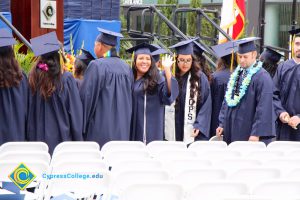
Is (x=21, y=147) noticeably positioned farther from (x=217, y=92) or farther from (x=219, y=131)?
(x=217, y=92)

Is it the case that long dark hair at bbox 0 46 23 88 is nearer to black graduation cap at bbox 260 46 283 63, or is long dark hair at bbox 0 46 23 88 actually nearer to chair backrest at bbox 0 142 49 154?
chair backrest at bbox 0 142 49 154

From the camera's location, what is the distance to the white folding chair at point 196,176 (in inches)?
163

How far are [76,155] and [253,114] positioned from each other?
2592mm

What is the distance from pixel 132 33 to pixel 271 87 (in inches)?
262

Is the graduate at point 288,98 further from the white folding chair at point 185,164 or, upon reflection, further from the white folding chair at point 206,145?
the white folding chair at point 185,164

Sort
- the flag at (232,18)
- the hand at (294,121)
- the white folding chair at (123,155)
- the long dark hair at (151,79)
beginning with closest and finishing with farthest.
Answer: the white folding chair at (123,155) < the long dark hair at (151,79) < the hand at (294,121) < the flag at (232,18)

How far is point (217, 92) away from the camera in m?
7.32

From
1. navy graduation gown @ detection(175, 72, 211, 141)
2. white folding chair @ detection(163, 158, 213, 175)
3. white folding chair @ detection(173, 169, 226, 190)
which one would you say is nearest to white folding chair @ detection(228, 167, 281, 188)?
white folding chair @ detection(173, 169, 226, 190)

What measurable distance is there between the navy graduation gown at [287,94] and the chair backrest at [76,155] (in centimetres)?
294

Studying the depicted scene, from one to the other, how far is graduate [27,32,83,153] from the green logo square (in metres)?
1.77

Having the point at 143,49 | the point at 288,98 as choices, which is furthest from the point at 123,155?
the point at 288,98

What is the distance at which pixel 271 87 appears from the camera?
6.66 meters

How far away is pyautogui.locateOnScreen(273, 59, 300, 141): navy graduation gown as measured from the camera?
7.23 metres

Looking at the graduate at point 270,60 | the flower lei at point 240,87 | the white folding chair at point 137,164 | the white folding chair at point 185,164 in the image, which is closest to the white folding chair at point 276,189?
the white folding chair at point 185,164
